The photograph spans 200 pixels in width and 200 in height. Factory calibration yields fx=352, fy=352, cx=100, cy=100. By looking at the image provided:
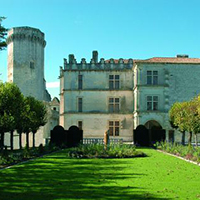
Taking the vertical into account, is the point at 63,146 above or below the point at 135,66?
below

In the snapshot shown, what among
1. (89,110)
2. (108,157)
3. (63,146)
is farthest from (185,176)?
(89,110)

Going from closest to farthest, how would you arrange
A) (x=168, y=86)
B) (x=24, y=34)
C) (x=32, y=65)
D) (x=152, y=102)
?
1. (x=152, y=102)
2. (x=168, y=86)
3. (x=32, y=65)
4. (x=24, y=34)

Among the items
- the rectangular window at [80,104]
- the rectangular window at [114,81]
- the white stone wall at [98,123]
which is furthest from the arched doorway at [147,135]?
the rectangular window at [80,104]

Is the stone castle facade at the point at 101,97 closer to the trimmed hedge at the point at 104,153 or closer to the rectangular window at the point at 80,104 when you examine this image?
the rectangular window at the point at 80,104

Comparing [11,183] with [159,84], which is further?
[159,84]

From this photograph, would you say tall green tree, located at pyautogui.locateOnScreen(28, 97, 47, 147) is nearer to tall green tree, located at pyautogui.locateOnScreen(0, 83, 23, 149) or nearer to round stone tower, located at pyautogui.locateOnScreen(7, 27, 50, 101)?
tall green tree, located at pyautogui.locateOnScreen(0, 83, 23, 149)

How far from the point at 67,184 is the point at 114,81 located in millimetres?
31450

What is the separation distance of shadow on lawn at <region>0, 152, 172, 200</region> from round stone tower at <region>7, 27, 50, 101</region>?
45211 mm

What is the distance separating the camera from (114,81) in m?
42.0

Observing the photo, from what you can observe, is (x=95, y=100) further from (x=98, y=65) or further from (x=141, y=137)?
(x=141, y=137)

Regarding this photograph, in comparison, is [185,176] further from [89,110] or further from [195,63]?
[89,110]

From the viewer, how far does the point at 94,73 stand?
42.1 metres

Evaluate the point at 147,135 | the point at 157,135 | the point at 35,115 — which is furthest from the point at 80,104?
the point at 35,115

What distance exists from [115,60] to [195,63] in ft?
33.5
